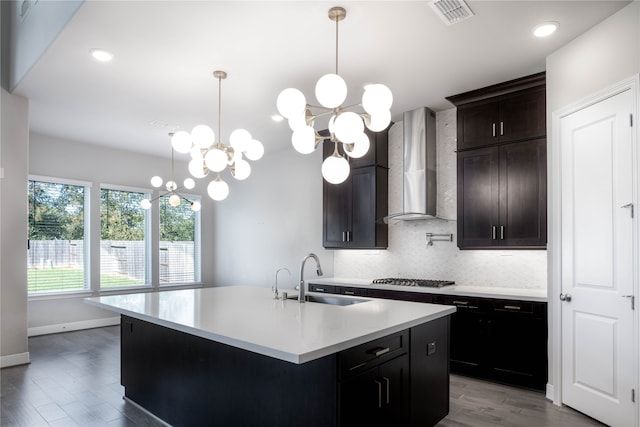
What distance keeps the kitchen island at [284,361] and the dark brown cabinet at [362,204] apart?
216 cm

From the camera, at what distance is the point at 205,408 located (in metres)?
2.51

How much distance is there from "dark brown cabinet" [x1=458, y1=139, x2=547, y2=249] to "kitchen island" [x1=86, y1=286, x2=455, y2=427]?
1.62m

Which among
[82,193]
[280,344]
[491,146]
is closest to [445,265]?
[491,146]

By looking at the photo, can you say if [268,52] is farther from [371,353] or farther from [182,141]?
[371,353]

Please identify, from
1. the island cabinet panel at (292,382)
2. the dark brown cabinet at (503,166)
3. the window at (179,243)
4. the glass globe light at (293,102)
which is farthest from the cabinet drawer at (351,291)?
the window at (179,243)

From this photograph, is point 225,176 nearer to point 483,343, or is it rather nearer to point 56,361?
point 56,361

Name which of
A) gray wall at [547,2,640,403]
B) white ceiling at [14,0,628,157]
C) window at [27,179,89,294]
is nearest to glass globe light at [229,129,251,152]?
white ceiling at [14,0,628,157]

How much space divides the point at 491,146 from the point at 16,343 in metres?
5.61

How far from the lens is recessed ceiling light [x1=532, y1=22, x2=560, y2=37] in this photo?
294 centimetres

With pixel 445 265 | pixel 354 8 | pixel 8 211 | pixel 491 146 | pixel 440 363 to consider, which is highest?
pixel 354 8

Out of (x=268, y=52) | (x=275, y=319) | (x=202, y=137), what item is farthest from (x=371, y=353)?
(x=268, y=52)

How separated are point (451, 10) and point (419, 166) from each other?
2210 mm

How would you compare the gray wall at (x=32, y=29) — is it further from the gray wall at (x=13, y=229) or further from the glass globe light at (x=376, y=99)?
the glass globe light at (x=376, y=99)

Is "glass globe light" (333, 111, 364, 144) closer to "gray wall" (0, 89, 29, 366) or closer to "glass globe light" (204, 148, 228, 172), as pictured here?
"glass globe light" (204, 148, 228, 172)
